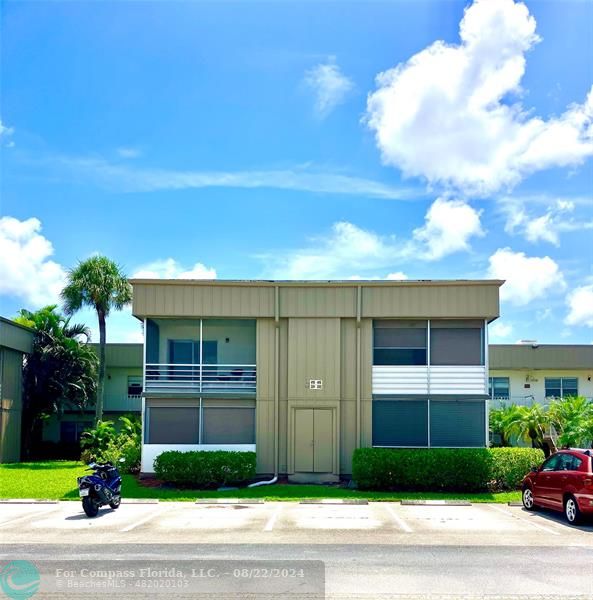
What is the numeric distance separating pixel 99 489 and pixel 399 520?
681cm

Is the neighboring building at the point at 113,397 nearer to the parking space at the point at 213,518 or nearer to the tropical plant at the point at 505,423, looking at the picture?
the tropical plant at the point at 505,423

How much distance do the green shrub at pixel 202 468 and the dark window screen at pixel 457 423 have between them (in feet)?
19.9

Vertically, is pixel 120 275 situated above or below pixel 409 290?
above

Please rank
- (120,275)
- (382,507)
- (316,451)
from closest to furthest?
1. (382,507)
2. (316,451)
3. (120,275)

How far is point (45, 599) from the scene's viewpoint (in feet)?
Answer: 29.6

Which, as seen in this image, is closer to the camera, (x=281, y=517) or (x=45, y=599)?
Result: (x=45, y=599)

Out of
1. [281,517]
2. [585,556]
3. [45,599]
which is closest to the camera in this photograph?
[45,599]

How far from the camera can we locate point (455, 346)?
909 inches

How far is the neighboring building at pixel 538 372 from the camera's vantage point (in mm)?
A: 33000

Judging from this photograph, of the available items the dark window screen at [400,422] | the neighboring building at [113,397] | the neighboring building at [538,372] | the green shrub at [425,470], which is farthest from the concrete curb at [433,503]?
A: the neighboring building at [113,397]

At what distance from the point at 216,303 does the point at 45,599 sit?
47.9ft

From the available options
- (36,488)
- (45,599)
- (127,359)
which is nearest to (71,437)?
(127,359)

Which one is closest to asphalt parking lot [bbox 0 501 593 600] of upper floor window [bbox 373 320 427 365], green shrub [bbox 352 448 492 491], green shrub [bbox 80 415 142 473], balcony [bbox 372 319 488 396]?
green shrub [bbox 352 448 492 491]

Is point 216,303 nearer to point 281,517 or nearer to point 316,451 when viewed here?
point 316,451
